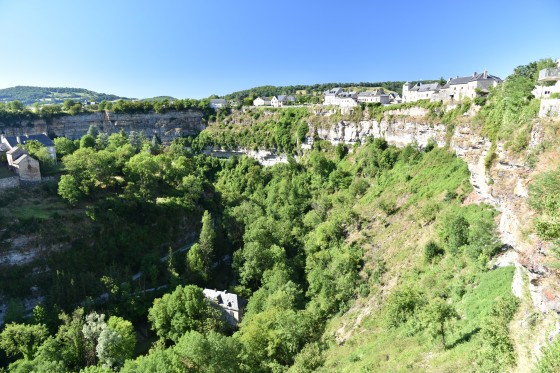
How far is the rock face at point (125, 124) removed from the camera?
81.1 m

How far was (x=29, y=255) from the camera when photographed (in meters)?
42.1

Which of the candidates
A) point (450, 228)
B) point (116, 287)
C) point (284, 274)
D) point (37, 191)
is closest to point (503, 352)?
point (450, 228)

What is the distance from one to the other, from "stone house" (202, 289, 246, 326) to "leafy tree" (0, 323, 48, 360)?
15744 millimetres

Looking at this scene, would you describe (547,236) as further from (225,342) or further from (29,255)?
(29,255)

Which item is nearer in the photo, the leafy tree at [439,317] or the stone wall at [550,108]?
the leafy tree at [439,317]

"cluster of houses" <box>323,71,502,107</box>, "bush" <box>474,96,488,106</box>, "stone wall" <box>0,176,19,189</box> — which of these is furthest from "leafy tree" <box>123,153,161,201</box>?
"bush" <box>474,96,488,106</box>

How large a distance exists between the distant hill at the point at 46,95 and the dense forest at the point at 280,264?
123m

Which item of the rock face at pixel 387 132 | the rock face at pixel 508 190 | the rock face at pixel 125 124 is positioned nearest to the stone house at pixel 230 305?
the rock face at pixel 508 190

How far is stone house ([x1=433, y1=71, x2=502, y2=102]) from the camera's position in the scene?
177 feet

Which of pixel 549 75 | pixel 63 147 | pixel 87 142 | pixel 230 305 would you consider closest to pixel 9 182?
pixel 63 147

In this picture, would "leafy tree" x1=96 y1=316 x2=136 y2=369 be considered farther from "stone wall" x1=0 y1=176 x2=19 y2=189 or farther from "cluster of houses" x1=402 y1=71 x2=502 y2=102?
"cluster of houses" x1=402 y1=71 x2=502 y2=102

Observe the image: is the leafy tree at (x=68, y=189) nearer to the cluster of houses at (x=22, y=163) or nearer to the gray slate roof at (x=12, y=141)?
the cluster of houses at (x=22, y=163)

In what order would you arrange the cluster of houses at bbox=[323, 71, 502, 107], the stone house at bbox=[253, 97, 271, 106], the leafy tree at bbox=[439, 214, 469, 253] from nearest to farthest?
the leafy tree at bbox=[439, 214, 469, 253]
the cluster of houses at bbox=[323, 71, 502, 107]
the stone house at bbox=[253, 97, 271, 106]

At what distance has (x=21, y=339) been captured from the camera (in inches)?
1326
